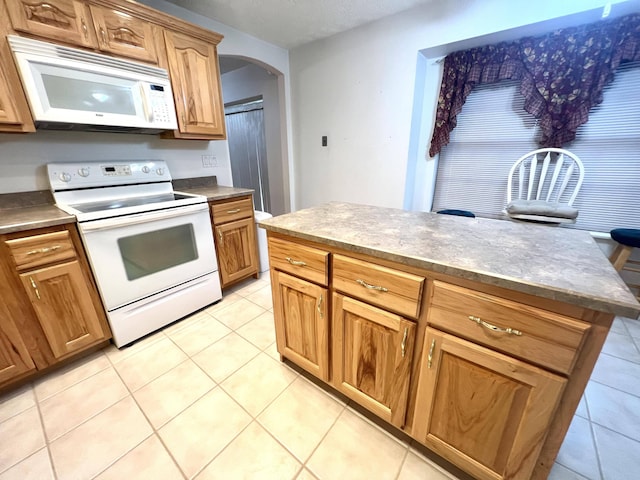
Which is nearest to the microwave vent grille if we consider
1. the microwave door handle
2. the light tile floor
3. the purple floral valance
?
the microwave door handle

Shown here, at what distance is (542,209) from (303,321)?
1.86 m

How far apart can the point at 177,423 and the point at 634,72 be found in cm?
364

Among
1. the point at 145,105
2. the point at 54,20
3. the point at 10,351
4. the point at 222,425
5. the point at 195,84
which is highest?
the point at 54,20

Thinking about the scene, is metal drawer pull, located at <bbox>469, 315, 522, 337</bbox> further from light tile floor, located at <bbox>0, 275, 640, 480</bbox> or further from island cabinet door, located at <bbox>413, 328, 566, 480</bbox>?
light tile floor, located at <bbox>0, 275, 640, 480</bbox>

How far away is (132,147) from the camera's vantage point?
6.71ft

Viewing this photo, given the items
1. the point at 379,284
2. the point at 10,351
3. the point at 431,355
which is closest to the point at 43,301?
the point at 10,351

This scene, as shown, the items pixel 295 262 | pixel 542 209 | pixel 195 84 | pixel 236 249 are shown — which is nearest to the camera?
pixel 295 262

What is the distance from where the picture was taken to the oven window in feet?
5.26

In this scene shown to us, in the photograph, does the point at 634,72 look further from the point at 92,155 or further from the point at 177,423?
the point at 92,155

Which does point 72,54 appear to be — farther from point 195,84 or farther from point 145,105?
point 195,84

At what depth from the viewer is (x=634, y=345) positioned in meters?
1.70

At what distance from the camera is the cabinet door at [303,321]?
118cm

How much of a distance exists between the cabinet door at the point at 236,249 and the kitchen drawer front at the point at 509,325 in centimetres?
179

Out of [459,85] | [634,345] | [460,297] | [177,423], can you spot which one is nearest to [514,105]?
[459,85]
